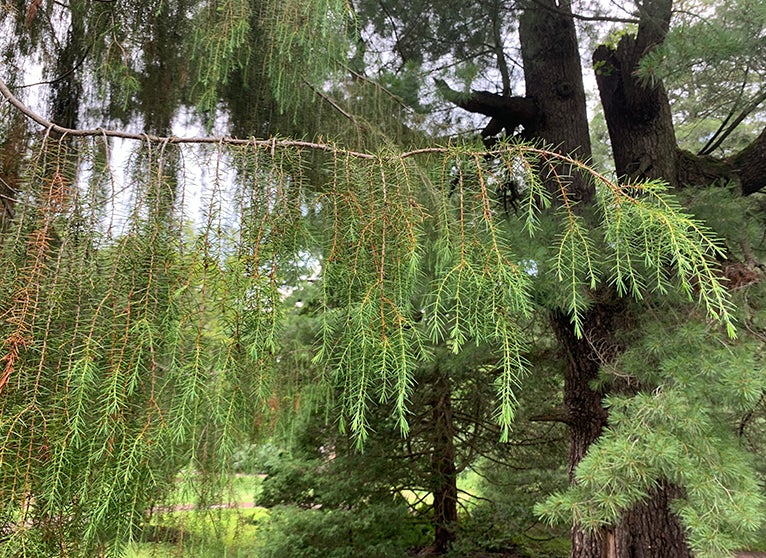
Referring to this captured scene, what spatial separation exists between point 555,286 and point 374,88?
4.07 ft

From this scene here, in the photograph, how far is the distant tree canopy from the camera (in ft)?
2.91

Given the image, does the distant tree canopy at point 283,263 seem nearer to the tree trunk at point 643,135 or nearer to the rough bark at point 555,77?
the tree trunk at point 643,135

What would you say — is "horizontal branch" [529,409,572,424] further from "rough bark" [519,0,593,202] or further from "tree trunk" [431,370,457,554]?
"rough bark" [519,0,593,202]

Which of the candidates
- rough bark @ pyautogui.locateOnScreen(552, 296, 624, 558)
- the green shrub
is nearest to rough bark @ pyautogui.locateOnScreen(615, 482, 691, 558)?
rough bark @ pyautogui.locateOnScreen(552, 296, 624, 558)

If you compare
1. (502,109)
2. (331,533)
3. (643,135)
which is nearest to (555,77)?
(502,109)

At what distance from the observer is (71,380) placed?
34.0 inches

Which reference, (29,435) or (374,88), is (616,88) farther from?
(29,435)

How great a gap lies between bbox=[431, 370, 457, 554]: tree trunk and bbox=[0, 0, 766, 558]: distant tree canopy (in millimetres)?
1448

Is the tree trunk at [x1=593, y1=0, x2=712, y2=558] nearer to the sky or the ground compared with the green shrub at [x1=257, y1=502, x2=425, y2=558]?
nearer to the sky

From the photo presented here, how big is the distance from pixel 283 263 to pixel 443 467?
3.93 meters

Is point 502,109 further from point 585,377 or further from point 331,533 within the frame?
point 331,533

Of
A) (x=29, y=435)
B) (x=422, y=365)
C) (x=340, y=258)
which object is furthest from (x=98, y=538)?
(x=422, y=365)

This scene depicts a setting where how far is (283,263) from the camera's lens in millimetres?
1035

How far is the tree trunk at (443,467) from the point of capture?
13.9 feet
